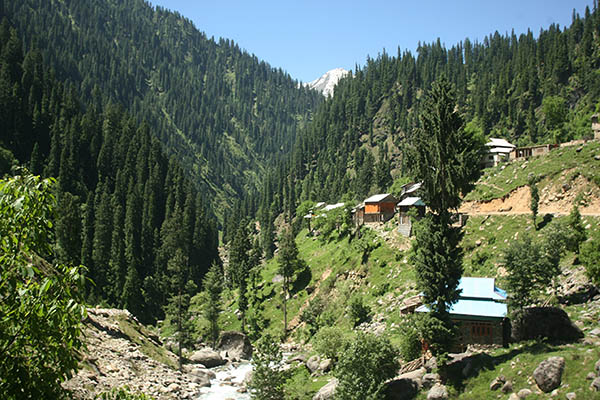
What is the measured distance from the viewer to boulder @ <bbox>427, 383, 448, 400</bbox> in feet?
94.2

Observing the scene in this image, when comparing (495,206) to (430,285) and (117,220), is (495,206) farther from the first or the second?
(117,220)

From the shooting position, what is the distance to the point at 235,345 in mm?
67500

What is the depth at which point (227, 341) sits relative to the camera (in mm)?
68250

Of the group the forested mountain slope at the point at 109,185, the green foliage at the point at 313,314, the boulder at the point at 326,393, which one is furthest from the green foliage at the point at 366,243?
the forested mountain slope at the point at 109,185

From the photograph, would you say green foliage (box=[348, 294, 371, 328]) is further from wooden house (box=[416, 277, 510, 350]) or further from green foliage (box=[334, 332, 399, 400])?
green foliage (box=[334, 332, 399, 400])

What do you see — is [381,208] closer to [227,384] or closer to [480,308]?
[227,384]

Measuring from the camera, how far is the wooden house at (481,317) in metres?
33.8

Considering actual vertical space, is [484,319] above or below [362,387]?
above

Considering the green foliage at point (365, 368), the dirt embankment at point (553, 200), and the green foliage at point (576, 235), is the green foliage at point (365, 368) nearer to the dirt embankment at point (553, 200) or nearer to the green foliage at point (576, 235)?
the green foliage at point (576, 235)

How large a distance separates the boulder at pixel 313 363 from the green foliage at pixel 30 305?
4404 centimetres

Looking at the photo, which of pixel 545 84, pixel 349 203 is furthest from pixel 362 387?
pixel 545 84

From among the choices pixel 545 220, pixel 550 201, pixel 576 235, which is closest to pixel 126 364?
pixel 576 235

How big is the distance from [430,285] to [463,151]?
9.88 meters

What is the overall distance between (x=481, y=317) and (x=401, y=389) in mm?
8885
